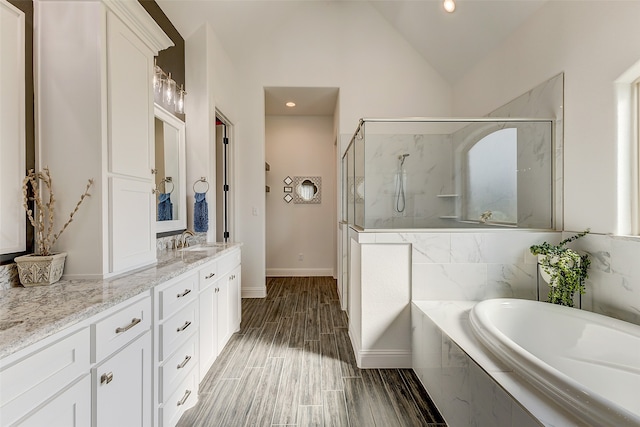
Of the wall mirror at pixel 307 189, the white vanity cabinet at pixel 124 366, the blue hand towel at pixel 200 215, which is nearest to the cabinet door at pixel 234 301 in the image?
the blue hand towel at pixel 200 215

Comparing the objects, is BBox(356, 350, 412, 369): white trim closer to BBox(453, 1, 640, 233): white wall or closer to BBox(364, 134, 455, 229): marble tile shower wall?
BBox(364, 134, 455, 229): marble tile shower wall

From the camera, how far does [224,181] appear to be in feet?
12.6

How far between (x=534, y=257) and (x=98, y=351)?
2639mm

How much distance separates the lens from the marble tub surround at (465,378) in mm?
1021

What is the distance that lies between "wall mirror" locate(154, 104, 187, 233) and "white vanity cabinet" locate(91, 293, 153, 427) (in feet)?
4.11

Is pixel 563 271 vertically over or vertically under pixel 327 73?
under

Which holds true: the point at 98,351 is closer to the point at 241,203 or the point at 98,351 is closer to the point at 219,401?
the point at 219,401

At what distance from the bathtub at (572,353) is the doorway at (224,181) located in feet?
9.84

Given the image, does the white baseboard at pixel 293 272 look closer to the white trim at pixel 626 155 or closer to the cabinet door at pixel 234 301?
the cabinet door at pixel 234 301

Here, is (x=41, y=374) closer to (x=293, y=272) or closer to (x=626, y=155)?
(x=626, y=155)

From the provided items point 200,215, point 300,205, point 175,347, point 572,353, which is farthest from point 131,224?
point 300,205

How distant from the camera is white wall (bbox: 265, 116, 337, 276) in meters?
5.20

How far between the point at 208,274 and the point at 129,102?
3.81 feet

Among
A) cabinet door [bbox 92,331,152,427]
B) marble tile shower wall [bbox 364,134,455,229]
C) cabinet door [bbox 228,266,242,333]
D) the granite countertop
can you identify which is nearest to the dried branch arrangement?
the granite countertop
